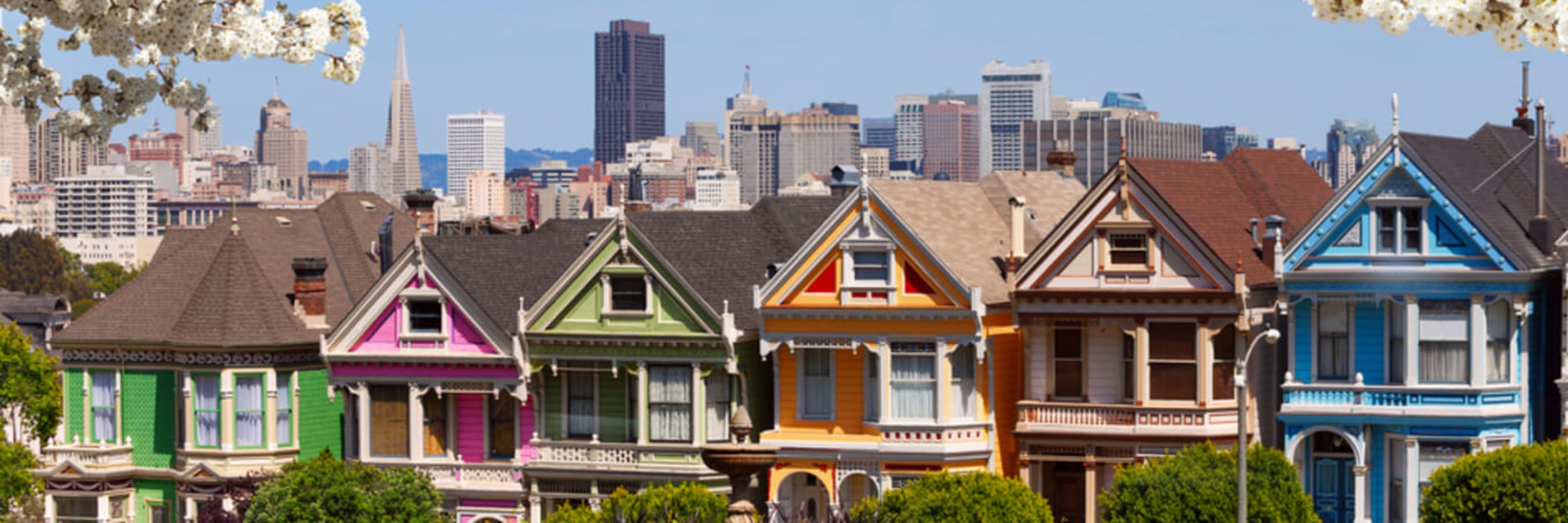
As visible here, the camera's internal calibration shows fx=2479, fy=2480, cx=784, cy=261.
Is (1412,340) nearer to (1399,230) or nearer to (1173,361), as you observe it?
(1399,230)

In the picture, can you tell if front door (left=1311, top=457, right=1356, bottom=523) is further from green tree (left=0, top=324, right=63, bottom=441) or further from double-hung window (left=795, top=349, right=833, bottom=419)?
green tree (left=0, top=324, right=63, bottom=441)

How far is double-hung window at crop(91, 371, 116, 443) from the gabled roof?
1655 centimetres

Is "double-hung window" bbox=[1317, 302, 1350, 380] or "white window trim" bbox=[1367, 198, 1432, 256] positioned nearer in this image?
"white window trim" bbox=[1367, 198, 1432, 256]

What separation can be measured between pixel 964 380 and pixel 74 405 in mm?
19163

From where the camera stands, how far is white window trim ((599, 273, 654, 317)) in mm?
45188

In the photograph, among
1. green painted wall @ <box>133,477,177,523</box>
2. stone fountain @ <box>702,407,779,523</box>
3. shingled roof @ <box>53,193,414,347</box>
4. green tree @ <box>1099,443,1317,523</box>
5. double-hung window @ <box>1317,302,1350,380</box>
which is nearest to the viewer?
stone fountain @ <box>702,407,779,523</box>

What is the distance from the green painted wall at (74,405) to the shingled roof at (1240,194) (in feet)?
72.5

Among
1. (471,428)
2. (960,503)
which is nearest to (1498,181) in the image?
(960,503)

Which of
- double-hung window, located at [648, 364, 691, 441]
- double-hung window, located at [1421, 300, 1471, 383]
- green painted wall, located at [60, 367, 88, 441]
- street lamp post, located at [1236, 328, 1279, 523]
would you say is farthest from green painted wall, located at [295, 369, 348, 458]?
double-hung window, located at [1421, 300, 1471, 383]

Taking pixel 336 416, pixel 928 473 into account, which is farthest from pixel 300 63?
pixel 336 416

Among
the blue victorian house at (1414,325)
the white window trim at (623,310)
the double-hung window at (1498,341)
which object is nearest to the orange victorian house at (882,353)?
the white window trim at (623,310)

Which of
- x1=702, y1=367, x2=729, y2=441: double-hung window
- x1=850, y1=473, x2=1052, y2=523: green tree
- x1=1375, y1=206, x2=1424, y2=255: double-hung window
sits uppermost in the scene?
x1=1375, y1=206, x2=1424, y2=255: double-hung window

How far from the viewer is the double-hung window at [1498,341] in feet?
134

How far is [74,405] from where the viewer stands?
167 feet
